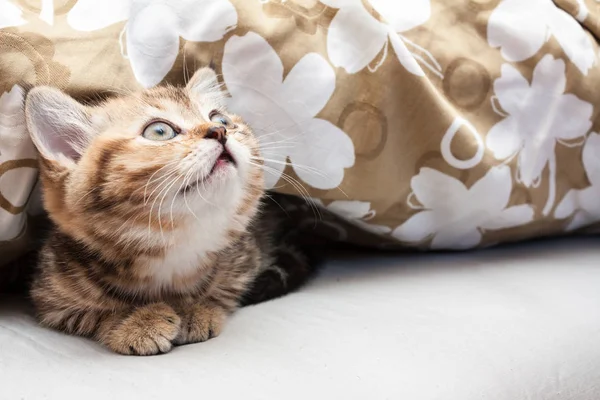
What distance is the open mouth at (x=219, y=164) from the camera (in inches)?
31.2

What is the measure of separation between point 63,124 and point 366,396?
21.5 inches

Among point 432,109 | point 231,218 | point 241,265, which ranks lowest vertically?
point 241,265

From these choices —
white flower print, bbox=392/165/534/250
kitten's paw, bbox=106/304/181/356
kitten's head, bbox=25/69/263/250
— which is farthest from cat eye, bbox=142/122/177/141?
white flower print, bbox=392/165/534/250

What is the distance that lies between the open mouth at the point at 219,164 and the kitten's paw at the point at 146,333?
0.18 m

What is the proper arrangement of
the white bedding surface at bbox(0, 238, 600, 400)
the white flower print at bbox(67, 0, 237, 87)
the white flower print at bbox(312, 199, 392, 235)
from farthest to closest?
the white flower print at bbox(312, 199, 392, 235) → the white flower print at bbox(67, 0, 237, 87) → the white bedding surface at bbox(0, 238, 600, 400)

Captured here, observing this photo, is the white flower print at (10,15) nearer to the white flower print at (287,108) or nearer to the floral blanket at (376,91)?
the floral blanket at (376,91)

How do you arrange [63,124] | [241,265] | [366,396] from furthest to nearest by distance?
[241,265] < [63,124] < [366,396]

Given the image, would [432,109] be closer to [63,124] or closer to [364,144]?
[364,144]

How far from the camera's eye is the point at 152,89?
934mm

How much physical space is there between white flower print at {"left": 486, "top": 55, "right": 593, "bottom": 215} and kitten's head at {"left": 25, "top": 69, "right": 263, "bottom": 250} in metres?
0.49

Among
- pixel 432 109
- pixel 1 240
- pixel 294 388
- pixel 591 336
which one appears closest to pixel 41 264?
pixel 1 240

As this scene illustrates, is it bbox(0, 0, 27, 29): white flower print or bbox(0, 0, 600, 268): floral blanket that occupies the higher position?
bbox(0, 0, 27, 29): white flower print

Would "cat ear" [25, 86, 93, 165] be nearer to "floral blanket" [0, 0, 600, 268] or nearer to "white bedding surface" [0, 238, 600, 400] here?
"floral blanket" [0, 0, 600, 268]

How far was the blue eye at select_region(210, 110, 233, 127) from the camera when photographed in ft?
3.09
